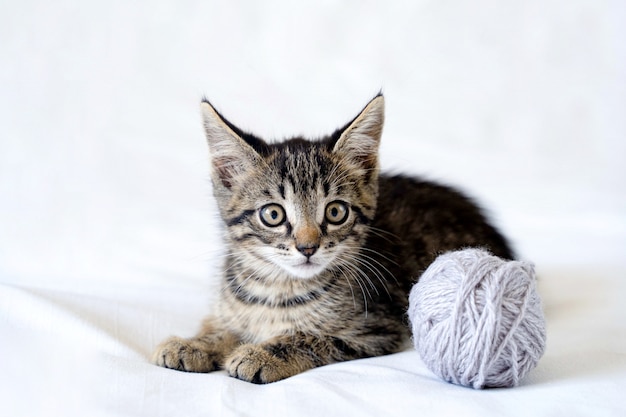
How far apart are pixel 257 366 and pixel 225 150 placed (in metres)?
0.74

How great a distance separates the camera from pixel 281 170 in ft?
8.07

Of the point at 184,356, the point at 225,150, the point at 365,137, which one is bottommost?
the point at 184,356

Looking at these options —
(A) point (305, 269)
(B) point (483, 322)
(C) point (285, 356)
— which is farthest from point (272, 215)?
(B) point (483, 322)

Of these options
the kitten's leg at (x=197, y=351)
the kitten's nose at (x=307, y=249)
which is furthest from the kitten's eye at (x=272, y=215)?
the kitten's leg at (x=197, y=351)

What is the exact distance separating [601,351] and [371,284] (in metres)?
0.78

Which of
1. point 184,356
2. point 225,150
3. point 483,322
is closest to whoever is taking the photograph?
point 483,322

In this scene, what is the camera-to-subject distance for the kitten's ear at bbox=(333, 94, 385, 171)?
2.53 m

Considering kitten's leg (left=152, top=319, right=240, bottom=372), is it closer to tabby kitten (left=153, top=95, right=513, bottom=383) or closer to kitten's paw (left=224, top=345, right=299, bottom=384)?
tabby kitten (left=153, top=95, right=513, bottom=383)

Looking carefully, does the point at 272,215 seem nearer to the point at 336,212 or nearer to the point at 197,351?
the point at 336,212

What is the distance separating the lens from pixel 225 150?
2.54 meters

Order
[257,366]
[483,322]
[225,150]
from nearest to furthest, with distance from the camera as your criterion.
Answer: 1. [483,322]
2. [257,366]
3. [225,150]

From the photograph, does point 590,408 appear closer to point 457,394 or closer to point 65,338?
point 457,394

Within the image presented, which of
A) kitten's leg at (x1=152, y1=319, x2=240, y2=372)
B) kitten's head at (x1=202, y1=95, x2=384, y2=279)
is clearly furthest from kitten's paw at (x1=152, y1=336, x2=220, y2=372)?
kitten's head at (x1=202, y1=95, x2=384, y2=279)

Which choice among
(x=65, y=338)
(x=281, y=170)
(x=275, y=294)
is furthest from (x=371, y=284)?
(x=65, y=338)
